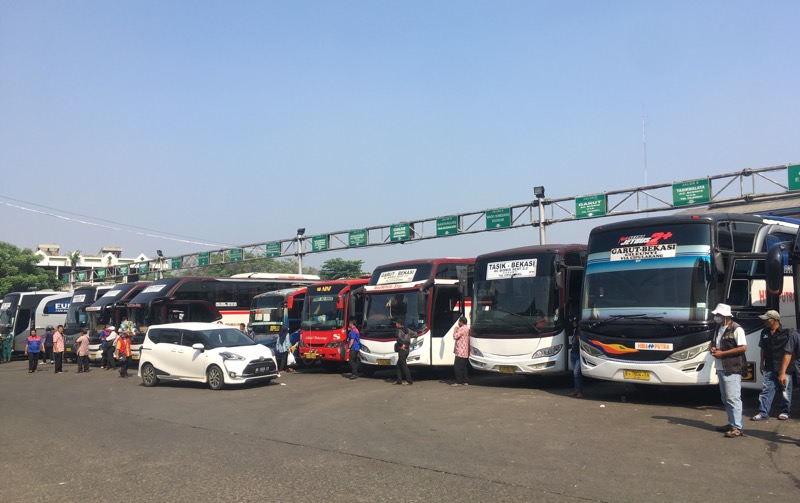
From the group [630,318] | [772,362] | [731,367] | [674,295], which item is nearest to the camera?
[731,367]

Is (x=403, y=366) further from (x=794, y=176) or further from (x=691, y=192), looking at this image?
(x=794, y=176)

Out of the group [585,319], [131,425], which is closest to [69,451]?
[131,425]

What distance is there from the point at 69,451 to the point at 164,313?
60.8 feet

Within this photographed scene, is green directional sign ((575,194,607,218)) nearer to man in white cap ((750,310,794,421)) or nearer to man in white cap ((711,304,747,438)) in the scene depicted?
man in white cap ((750,310,794,421))

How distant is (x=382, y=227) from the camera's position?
3862cm

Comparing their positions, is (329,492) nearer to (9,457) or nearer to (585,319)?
(9,457)

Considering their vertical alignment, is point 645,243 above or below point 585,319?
above

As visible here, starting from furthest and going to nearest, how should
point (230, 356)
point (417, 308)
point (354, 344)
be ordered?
1. point (354, 344)
2. point (417, 308)
3. point (230, 356)

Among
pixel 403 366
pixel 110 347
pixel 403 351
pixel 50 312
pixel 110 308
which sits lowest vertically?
pixel 403 366

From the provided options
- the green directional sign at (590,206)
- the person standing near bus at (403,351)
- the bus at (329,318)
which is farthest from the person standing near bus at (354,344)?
the green directional sign at (590,206)

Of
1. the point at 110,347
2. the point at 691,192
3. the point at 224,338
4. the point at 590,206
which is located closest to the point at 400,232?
the point at 590,206

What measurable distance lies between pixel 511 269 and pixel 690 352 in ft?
16.3

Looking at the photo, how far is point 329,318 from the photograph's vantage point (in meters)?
21.4

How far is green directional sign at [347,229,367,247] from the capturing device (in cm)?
3984
